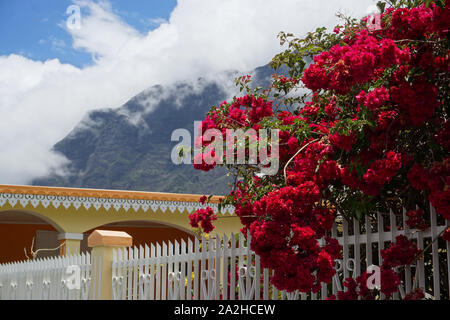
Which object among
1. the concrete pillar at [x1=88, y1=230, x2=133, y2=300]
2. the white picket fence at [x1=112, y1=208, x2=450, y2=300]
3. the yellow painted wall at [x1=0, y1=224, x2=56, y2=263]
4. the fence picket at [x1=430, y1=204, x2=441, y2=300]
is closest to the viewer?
the fence picket at [x1=430, y1=204, x2=441, y2=300]

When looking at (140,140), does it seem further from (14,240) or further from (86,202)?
(86,202)

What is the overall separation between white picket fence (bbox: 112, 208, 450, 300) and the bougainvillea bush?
0.10 m

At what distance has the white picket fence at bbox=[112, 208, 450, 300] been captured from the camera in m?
2.83

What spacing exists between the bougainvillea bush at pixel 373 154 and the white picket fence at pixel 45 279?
3303 mm

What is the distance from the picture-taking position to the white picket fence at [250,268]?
9.29ft

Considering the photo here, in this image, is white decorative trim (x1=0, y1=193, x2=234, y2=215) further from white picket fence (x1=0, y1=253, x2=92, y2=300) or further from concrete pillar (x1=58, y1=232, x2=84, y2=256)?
white picket fence (x1=0, y1=253, x2=92, y2=300)

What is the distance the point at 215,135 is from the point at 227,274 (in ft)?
3.46

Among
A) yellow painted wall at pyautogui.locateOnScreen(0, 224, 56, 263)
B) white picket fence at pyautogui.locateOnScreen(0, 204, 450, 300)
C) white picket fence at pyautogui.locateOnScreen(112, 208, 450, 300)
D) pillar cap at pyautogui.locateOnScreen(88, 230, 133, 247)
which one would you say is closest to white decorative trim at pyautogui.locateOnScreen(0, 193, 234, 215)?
white picket fence at pyautogui.locateOnScreen(0, 204, 450, 300)

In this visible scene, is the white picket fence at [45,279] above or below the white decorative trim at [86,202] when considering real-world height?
below

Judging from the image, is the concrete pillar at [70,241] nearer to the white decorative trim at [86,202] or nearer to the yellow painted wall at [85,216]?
the yellow painted wall at [85,216]

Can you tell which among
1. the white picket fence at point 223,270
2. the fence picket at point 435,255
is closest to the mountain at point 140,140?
the white picket fence at point 223,270

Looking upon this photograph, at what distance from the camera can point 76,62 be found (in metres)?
77.7

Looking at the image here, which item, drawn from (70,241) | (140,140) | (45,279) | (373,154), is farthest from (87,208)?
(140,140)

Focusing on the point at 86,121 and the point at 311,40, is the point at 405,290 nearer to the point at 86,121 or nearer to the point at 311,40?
the point at 311,40
